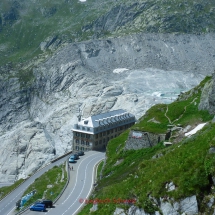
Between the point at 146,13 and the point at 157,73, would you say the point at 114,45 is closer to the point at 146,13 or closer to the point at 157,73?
the point at 157,73

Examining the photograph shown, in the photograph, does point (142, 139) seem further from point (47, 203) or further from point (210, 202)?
point (210, 202)

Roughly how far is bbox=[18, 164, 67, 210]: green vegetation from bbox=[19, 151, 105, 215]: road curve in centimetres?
98

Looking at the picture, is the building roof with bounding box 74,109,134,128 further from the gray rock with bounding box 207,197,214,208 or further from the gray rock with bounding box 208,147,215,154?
the gray rock with bounding box 207,197,214,208

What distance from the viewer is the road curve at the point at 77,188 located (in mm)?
30684

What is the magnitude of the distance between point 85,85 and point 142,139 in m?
101

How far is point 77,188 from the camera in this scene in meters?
38.1

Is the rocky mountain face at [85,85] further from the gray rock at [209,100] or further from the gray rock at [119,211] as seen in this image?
the gray rock at [119,211]

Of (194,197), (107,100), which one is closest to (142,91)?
(107,100)

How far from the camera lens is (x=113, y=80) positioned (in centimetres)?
13188

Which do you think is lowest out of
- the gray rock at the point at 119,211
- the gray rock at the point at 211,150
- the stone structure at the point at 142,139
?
the stone structure at the point at 142,139

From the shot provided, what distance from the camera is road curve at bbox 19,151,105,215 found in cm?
3068

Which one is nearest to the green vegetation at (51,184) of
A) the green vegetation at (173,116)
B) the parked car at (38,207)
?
the parked car at (38,207)

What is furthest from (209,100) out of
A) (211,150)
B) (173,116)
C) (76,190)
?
(76,190)

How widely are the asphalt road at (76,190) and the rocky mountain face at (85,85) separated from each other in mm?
45437
